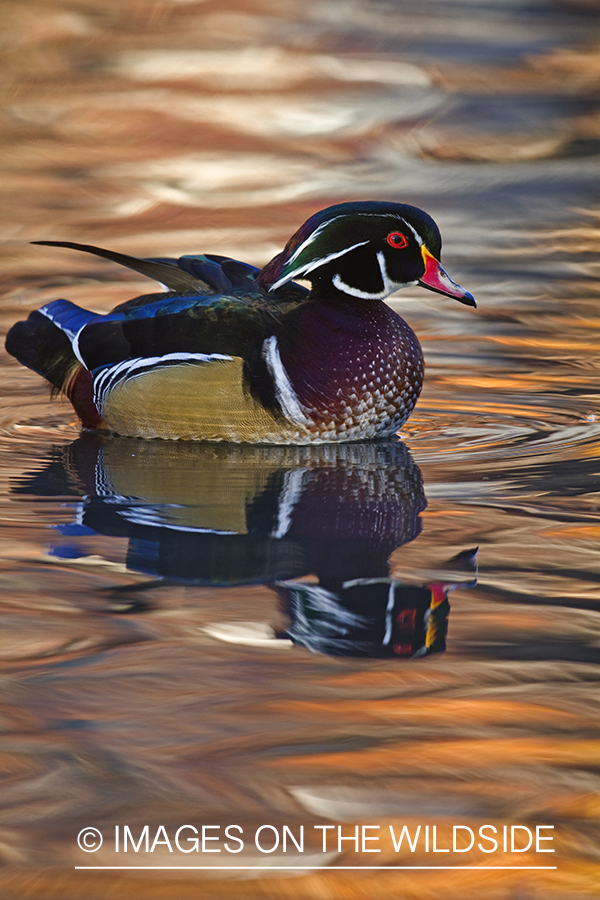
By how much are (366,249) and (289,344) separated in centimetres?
50

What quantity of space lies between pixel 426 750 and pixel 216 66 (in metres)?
12.1

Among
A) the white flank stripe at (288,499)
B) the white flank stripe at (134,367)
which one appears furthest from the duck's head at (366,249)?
the white flank stripe at (288,499)

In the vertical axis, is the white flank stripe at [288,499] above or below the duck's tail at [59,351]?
below

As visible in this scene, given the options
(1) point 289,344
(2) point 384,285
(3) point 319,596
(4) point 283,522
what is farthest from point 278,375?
(3) point 319,596

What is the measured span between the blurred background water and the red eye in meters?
0.78

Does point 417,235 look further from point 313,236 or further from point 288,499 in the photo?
point 288,499

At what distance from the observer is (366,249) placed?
506 centimetres

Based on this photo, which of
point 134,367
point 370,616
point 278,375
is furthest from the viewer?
point 134,367

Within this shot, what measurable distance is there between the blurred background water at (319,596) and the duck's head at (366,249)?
0.67 meters

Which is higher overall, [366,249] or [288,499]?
[366,249]

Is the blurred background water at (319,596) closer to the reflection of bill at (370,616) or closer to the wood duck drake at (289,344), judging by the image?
the reflection of bill at (370,616)

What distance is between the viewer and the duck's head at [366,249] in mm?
4996

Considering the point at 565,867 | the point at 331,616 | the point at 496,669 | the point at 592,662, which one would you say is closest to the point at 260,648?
the point at 331,616

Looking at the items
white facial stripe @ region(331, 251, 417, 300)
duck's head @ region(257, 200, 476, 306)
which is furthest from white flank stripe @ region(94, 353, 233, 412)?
white facial stripe @ region(331, 251, 417, 300)
